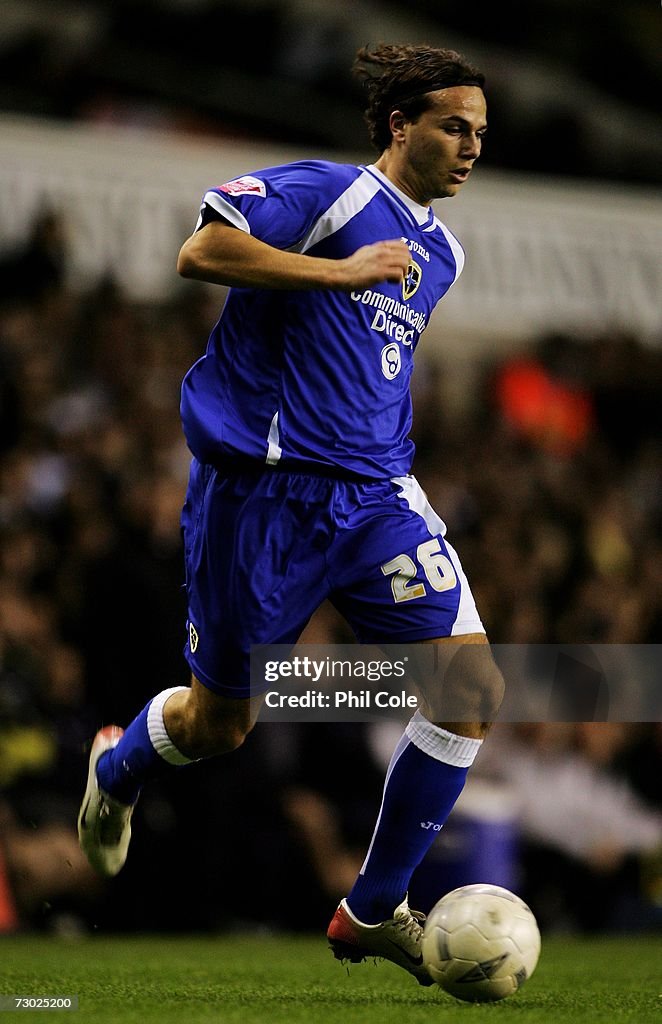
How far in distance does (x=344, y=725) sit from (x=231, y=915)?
3.47 feet

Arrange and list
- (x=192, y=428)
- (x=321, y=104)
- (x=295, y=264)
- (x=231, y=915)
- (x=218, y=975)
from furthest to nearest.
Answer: (x=321, y=104), (x=231, y=915), (x=218, y=975), (x=192, y=428), (x=295, y=264)

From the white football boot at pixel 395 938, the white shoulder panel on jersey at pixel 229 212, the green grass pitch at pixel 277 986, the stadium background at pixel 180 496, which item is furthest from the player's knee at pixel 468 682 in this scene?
the stadium background at pixel 180 496

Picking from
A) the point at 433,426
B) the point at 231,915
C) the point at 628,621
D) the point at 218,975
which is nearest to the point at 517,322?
the point at 433,426

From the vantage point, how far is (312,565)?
4.56m

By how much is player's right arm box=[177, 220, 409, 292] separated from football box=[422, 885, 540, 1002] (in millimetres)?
1738

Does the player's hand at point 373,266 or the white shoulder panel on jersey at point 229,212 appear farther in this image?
the white shoulder panel on jersey at point 229,212

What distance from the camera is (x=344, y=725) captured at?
7.86m

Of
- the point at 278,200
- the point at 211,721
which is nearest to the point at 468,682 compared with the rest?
the point at 211,721

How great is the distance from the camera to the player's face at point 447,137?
465 cm

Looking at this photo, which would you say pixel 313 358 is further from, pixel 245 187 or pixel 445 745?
pixel 445 745

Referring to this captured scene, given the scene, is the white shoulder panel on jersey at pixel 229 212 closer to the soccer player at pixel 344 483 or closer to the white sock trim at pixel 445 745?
the soccer player at pixel 344 483

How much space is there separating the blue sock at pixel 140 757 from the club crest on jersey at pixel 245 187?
155cm

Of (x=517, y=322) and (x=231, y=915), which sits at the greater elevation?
(x=517, y=322)

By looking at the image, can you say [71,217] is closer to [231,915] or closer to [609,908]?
[231,915]
